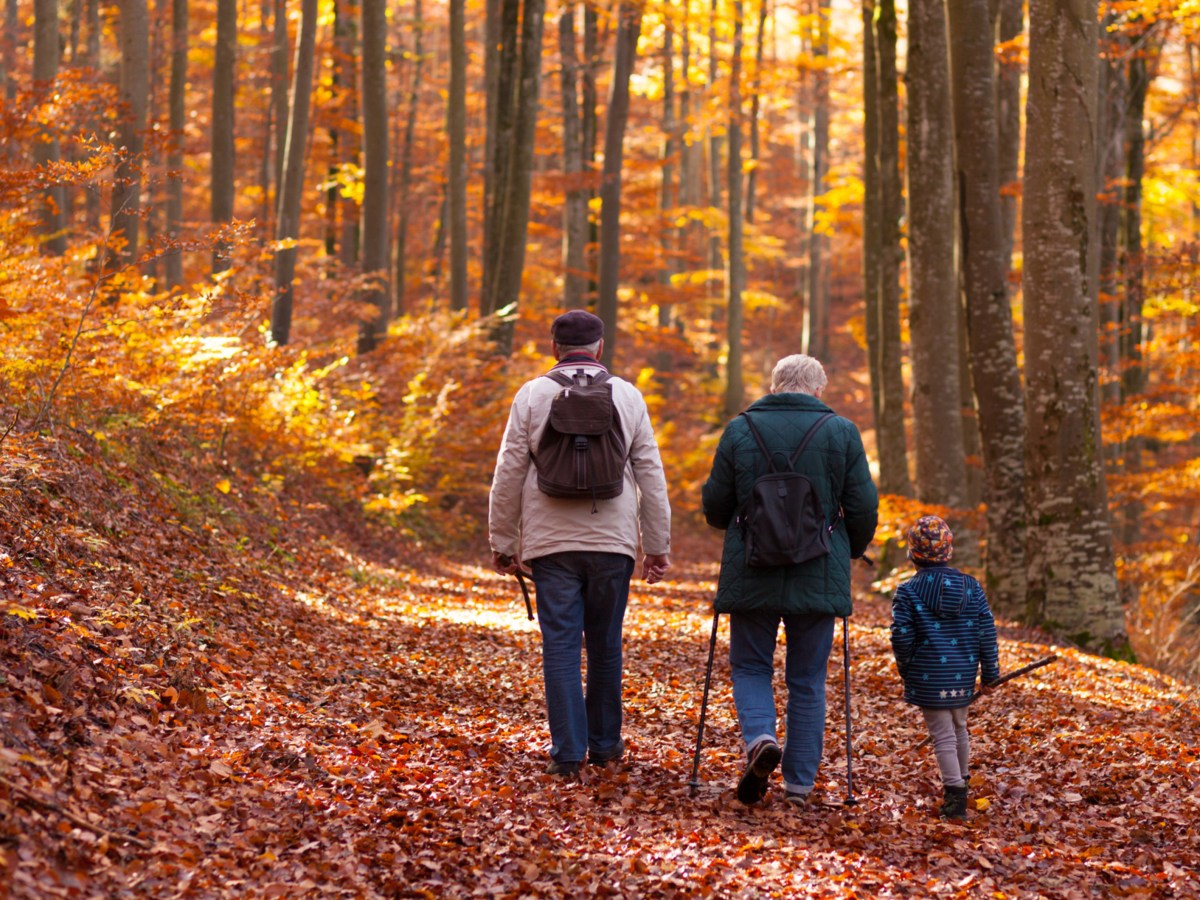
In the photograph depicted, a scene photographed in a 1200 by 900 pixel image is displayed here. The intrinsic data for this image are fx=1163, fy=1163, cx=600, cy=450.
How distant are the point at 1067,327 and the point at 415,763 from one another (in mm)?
7014

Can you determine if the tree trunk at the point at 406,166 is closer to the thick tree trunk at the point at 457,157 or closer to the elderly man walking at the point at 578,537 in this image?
the thick tree trunk at the point at 457,157

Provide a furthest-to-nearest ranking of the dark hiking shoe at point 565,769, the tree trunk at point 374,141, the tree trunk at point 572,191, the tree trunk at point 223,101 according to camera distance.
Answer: the tree trunk at point 572,191 → the tree trunk at point 223,101 → the tree trunk at point 374,141 → the dark hiking shoe at point 565,769

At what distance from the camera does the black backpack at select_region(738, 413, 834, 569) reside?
5188mm

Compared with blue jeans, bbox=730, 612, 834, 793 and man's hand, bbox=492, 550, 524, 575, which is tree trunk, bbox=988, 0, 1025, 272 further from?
man's hand, bbox=492, 550, 524, 575

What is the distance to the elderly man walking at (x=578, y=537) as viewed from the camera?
18.2ft

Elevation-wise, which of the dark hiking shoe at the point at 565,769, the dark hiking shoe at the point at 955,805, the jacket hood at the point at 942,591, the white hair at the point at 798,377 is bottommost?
the dark hiking shoe at the point at 955,805

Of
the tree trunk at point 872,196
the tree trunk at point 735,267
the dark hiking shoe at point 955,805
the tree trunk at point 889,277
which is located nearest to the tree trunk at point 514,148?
the tree trunk at point 872,196

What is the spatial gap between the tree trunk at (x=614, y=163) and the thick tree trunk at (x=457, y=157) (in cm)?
247

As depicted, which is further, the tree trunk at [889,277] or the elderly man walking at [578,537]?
the tree trunk at [889,277]

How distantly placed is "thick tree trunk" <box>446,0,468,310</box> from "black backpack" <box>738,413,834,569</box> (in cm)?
1518

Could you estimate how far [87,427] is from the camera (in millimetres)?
9219

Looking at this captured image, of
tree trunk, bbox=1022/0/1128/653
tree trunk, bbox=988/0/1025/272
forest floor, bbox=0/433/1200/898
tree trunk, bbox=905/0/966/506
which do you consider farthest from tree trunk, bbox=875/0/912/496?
forest floor, bbox=0/433/1200/898

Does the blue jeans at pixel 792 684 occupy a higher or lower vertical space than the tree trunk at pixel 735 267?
lower

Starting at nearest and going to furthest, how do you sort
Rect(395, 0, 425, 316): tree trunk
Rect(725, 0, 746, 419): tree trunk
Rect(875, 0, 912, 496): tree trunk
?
1. Rect(875, 0, 912, 496): tree trunk
2. Rect(725, 0, 746, 419): tree trunk
3. Rect(395, 0, 425, 316): tree trunk
